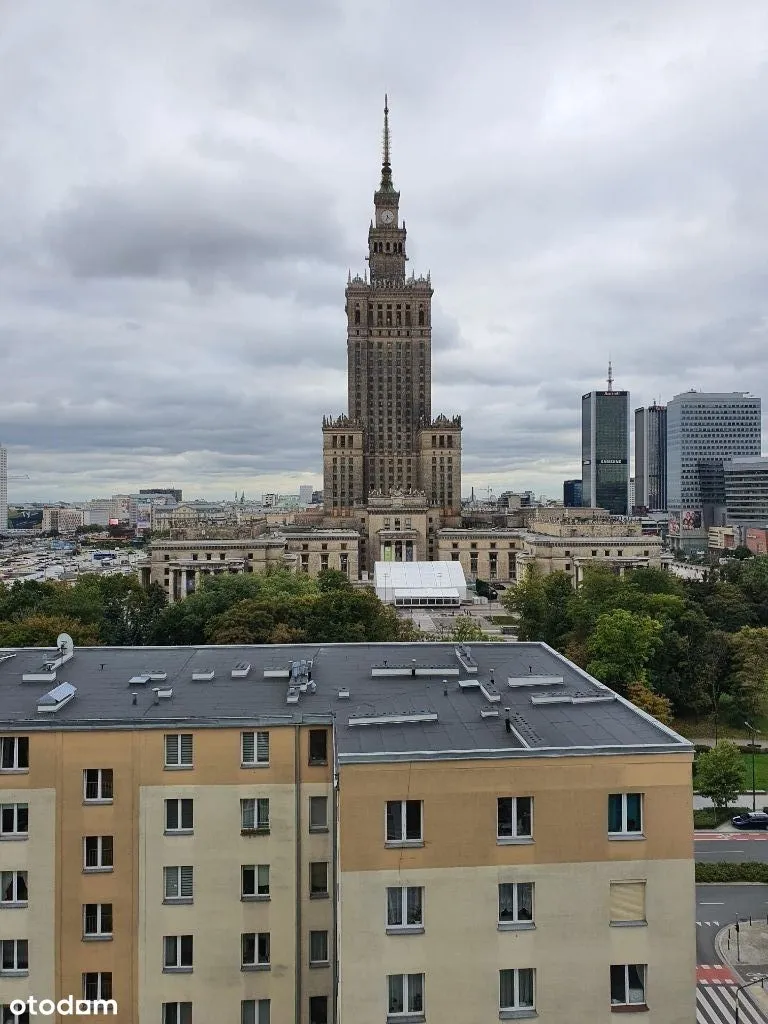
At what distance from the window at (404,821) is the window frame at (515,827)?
197cm

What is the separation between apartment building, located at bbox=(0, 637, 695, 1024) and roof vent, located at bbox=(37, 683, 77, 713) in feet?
0.29

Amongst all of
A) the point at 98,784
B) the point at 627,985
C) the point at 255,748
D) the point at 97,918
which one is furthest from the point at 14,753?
the point at 627,985

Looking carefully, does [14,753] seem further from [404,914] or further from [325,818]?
[404,914]

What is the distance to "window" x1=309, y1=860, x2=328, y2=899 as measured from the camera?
22.7m

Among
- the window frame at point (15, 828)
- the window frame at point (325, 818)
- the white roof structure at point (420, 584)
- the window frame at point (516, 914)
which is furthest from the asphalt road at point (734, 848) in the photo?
the white roof structure at point (420, 584)

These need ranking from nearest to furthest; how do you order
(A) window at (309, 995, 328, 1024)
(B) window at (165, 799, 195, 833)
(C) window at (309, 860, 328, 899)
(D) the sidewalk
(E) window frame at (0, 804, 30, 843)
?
(E) window frame at (0, 804, 30, 843) < (B) window at (165, 799, 195, 833) < (A) window at (309, 995, 328, 1024) < (C) window at (309, 860, 328, 899) < (D) the sidewalk

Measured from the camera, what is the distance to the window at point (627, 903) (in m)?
19.1

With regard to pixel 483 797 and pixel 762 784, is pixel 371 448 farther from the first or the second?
pixel 483 797

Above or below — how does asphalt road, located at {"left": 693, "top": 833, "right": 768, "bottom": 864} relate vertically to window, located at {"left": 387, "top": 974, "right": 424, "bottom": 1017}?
below

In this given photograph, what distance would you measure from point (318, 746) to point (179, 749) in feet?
13.3

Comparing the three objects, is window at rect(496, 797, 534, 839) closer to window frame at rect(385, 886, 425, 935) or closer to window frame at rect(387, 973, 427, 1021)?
window frame at rect(385, 886, 425, 935)

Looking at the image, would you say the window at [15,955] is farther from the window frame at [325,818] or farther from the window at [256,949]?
the window frame at [325,818]

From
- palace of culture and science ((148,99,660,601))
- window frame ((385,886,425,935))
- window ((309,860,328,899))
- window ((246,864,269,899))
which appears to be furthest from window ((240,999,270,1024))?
palace of culture and science ((148,99,660,601))

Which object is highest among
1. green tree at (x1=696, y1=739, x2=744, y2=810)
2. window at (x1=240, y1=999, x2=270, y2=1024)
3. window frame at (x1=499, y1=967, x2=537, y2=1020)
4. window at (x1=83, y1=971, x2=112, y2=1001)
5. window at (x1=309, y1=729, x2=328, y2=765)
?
window at (x1=309, y1=729, x2=328, y2=765)
